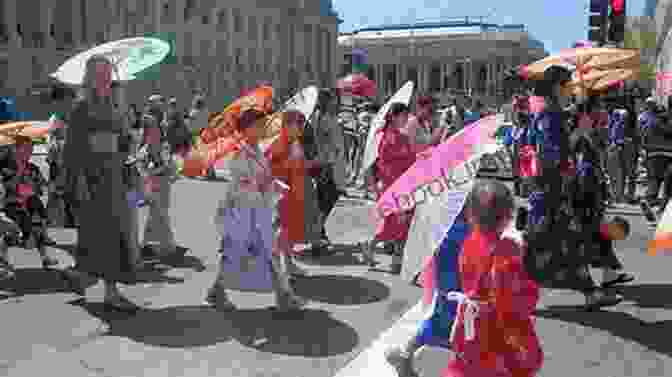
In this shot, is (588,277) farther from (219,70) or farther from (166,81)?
(219,70)

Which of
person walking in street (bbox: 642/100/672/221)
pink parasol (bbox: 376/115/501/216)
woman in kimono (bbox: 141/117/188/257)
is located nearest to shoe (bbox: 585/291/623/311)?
pink parasol (bbox: 376/115/501/216)

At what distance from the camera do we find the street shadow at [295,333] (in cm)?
489

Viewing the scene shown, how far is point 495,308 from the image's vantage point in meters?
3.21

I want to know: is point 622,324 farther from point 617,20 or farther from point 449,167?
point 617,20

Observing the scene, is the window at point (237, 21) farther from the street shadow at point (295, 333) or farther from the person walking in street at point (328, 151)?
the street shadow at point (295, 333)

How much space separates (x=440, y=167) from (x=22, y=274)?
524 centimetres

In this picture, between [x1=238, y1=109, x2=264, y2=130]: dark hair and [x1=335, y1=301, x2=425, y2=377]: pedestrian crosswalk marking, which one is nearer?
[x1=335, y1=301, x2=425, y2=377]: pedestrian crosswalk marking

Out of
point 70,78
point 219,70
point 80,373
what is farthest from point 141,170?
point 219,70

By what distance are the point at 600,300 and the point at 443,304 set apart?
218 cm

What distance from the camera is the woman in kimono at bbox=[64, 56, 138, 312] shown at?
17.9ft

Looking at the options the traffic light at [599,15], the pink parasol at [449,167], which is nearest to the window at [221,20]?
the traffic light at [599,15]

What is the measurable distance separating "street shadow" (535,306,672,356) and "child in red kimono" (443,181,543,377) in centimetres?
214

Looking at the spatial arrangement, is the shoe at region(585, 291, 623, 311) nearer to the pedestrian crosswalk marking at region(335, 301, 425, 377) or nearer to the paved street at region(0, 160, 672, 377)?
the paved street at region(0, 160, 672, 377)

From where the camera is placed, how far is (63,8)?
45.3 m
